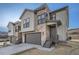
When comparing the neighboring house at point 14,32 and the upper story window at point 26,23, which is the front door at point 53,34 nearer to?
the upper story window at point 26,23

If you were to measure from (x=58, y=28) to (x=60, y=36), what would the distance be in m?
0.15

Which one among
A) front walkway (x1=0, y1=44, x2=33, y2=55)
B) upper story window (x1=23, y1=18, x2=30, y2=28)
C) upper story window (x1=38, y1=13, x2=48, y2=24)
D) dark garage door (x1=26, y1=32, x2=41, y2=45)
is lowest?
front walkway (x1=0, y1=44, x2=33, y2=55)

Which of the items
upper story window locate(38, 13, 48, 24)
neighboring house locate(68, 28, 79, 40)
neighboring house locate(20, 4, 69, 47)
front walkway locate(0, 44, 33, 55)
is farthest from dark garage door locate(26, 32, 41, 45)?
neighboring house locate(68, 28, 79, 40)

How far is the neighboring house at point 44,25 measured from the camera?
1997mm

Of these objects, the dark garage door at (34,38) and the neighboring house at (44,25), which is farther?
the dark garage door at (34,38)

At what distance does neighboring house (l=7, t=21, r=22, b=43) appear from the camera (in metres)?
2.07

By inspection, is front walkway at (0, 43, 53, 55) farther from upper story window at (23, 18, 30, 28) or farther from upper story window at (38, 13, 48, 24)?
upper story window at (38, 13, 48, 24)

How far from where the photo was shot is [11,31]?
210 centimetres

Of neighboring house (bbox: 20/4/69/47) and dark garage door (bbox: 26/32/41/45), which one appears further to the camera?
dark garage door (bbox: 26/32/41/45)

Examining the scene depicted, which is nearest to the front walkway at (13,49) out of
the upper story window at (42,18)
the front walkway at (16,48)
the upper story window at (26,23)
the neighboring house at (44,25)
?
the front walkway at (16,48)

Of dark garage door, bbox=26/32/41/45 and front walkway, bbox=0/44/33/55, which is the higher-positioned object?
dark garage door, bbox=26/32/41/45
